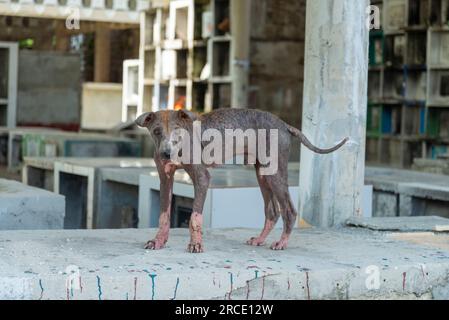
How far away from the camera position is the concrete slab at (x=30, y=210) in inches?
272

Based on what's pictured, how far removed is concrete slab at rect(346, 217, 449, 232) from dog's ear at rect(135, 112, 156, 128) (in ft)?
6.71

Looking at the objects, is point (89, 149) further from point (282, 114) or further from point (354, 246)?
point (354, 246)

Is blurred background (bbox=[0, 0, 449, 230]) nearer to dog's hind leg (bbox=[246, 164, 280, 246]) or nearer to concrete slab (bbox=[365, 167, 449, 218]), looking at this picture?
concrete slab (bbox=[365, 167, 449, 218])

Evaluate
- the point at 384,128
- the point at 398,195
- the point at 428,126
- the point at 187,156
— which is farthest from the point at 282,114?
the point at 187,156

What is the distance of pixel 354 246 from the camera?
5.66 m

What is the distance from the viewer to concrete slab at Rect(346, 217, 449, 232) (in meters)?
6.33

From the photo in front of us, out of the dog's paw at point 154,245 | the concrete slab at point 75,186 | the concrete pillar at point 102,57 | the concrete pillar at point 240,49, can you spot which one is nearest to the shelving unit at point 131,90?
the concrete pillar at point 240,49

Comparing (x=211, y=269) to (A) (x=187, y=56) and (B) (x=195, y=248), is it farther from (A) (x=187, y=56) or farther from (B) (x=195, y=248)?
(A) (x=187, y=56)

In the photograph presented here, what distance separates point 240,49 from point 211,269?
10.5m

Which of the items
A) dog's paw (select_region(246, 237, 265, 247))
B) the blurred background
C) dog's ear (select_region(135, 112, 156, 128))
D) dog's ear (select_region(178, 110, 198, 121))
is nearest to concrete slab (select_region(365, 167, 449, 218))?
the blurred background

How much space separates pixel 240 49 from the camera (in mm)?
14891

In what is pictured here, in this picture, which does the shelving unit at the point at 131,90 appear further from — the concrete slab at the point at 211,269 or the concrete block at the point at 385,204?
the concrete slab at the point at 211,269

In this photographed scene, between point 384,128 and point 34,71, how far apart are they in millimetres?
7125

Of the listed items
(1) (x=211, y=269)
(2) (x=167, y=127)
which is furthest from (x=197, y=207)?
(1) (x=211, y=269)
